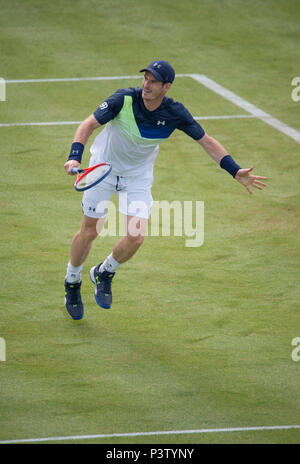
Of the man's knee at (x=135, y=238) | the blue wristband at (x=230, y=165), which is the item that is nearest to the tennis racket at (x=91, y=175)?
the man's knee at (x=135, y=238)

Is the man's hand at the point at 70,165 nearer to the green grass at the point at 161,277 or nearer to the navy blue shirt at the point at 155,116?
the navy blue shirt at the point at 155,116

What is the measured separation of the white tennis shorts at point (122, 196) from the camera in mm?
8195

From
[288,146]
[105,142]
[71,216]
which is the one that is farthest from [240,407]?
[288,146]

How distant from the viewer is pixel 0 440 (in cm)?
630

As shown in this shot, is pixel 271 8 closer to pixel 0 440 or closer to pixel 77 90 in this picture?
pixel 77 90

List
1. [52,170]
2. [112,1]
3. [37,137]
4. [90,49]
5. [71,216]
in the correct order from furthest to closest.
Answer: [112,1]
[90,49]
[37,137]
[52,170]
[71,216]

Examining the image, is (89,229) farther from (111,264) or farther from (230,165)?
(230,165)

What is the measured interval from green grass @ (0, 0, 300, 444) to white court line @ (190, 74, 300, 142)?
0.61 ft

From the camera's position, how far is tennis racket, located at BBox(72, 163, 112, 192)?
7410mm

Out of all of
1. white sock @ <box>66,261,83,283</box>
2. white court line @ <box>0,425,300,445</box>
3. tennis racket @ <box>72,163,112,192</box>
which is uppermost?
tennis racket @ <box>72,163,112,192</box>

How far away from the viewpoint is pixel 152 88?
7852 millimetres

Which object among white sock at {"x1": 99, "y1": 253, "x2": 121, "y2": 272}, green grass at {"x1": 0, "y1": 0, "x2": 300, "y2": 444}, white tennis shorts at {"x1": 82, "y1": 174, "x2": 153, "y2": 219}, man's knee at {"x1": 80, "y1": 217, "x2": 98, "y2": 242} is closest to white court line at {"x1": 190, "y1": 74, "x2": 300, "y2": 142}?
green grass at {"x1": 0, "y1": 0, "x2": 300, "y2": 444}

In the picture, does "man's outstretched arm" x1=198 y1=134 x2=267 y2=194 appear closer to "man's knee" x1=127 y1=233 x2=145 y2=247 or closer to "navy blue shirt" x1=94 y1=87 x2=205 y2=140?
"navy blue shirt" x1=94 y1=87 x2=205 y2=140

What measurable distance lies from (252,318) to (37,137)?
6.20 metres
